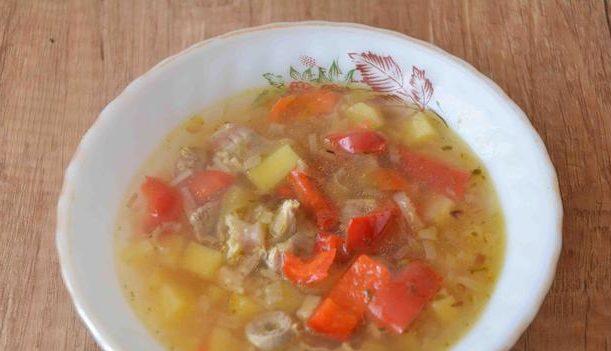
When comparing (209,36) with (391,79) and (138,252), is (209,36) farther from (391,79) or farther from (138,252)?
(138,252)

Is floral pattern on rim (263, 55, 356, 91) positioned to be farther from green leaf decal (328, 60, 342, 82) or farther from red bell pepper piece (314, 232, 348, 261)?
red bell pepper piece (314, 232, 348, 261)

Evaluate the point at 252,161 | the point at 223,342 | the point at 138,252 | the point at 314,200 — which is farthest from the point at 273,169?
the point at 223,342

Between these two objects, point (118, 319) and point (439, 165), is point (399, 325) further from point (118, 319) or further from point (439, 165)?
point (118, 319)

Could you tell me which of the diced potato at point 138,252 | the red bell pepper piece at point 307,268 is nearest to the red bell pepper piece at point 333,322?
Answer: the red bell pepper piece at point 307,268

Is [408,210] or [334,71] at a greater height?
[334,71]

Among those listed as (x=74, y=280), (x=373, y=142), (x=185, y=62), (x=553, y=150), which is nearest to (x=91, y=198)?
(x=74, y=280)

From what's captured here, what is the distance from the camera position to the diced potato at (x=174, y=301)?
223 centimetres

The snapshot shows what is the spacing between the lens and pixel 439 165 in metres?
2.57

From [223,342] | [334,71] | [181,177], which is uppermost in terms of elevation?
[334,71]

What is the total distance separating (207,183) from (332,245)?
0.51 meters

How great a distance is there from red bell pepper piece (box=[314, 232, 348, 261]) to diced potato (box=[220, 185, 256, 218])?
29 centimetres

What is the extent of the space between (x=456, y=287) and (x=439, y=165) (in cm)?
47

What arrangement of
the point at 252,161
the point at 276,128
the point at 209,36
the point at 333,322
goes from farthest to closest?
the point at 209,36 → the point at 276,128 → the point at 252,161 → the point at 333,322

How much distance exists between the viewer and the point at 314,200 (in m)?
2.43
